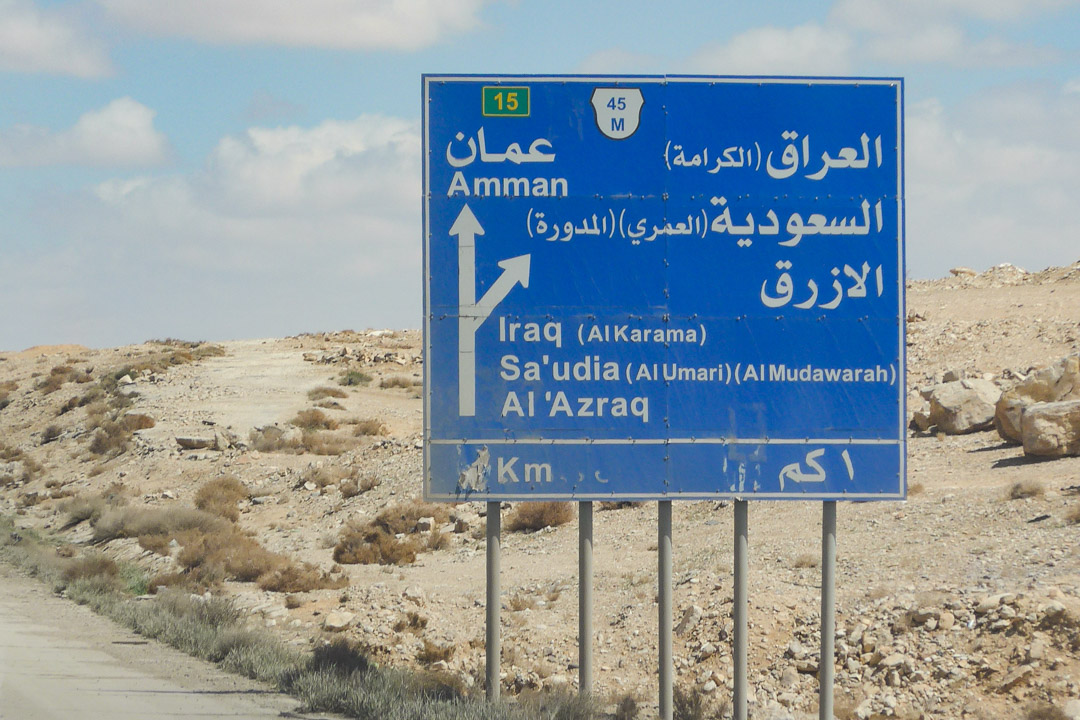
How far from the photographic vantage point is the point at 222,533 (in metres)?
19.1

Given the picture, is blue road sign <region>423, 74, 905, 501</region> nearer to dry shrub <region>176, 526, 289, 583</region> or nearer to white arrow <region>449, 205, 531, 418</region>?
white arrow <region>449, 205, 531, 418</region>

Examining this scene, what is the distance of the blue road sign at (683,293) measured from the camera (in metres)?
7.74

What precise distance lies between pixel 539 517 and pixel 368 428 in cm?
1333

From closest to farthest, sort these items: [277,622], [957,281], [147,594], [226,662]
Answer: [226,662]
[277,622]
[147,594]
[957,281]

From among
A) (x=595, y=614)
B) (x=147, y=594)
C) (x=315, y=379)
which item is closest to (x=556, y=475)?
(x=595, y=614)

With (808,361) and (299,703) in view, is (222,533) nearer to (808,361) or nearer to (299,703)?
(299,703)

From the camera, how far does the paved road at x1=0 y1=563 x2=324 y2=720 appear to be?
7496 millimetres

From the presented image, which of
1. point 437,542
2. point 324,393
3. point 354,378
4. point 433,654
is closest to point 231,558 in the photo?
point 437,542

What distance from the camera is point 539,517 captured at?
65.4 feet

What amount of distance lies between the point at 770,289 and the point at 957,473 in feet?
38.7

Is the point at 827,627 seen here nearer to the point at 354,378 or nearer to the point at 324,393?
the point at 324,393

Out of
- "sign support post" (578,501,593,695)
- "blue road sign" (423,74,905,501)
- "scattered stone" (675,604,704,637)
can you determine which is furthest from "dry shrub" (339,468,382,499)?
"blue road sign" (423,74,905,501)

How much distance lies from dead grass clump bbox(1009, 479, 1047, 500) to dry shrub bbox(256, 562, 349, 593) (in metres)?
10.0

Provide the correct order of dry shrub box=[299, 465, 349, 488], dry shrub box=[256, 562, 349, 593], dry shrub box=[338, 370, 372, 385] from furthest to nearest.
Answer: dry shrub box=[338, 370, 372, 385] < dry shrub box=[299, 465, 349, 488] < dry shrub box=[256, 562, 349, 593]
